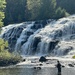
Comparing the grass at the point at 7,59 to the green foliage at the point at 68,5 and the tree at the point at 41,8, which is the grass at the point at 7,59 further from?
the green foliage at the point at 68,5

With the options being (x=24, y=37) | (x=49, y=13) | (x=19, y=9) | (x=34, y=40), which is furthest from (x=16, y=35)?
(x=19, y=9)

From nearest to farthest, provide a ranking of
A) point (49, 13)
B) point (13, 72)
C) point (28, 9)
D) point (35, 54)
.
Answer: point (13, 72)
point (35, 54)
point (49, 13)
point (28, 9)

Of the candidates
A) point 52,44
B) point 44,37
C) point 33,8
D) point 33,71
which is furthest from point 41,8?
point 33,71

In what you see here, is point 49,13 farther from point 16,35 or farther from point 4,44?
point 4,44

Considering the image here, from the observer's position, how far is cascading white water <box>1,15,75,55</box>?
73688mm

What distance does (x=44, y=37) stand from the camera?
80.4 meters

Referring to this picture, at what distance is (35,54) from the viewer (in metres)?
75.8

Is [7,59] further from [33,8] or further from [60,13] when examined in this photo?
[33,8]

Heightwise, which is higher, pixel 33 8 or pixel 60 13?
pixel 33 8

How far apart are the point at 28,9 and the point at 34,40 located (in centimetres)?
3186

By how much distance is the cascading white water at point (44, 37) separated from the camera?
2901 inches

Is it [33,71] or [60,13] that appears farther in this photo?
[60,13]

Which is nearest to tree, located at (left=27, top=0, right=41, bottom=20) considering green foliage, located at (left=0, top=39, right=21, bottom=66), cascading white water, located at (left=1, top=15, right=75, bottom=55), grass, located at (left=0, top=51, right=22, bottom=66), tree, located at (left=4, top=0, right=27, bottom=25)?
tree, located at (left=4, top=0, right=27, bottom=25)

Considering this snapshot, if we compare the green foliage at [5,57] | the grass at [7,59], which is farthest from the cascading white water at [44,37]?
the green foliage at [5,57]
